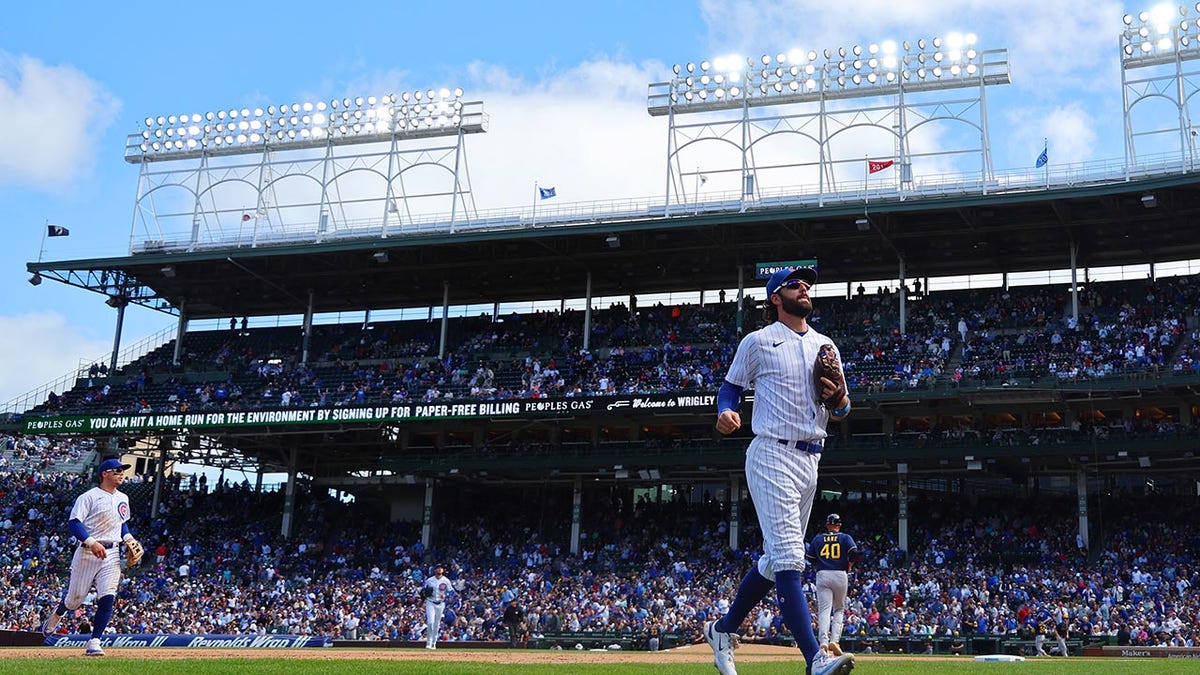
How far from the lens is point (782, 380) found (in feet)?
28.1

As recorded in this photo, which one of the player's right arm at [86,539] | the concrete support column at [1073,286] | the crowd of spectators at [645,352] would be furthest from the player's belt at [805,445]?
the concrete support column at [1073,286]

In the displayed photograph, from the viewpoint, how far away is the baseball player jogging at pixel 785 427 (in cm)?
830

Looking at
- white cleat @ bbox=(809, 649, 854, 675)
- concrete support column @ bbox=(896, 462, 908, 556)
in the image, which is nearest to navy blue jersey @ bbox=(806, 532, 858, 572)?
white cleat @ bbox=(809, 649, 854, 675)

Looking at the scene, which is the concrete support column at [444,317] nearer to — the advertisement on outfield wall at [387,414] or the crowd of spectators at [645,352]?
the crowd of spectators at [645,352]

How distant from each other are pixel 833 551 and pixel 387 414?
95.6ft

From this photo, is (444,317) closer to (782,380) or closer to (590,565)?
(590,565)

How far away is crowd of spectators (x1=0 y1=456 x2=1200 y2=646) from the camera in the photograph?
32.0m

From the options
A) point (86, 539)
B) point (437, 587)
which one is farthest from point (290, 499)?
point (86, 539)

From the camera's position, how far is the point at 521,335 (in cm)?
4797

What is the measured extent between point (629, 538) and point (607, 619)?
761 cm

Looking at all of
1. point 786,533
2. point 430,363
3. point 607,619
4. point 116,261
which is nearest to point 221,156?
point 116,261

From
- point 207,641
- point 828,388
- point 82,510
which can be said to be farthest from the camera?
point 207,641

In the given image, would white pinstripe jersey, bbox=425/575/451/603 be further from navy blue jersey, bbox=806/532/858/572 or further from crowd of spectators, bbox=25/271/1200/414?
crowd of spectators, bbox=25/271/1200/414

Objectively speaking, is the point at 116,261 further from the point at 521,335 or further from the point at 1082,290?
the point at 1082,290
